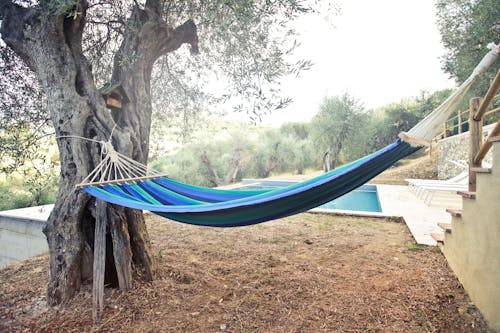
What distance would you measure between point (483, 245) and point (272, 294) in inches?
53.4

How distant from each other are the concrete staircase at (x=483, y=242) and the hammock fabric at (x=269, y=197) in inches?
19.6

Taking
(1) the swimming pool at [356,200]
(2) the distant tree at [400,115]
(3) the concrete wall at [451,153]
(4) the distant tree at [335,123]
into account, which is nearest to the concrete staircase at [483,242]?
(1) the swimming pool at [356,200]

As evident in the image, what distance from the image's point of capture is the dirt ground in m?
1.68

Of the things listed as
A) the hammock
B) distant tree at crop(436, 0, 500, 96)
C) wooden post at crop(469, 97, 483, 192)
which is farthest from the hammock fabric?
distant tree at crop(436, 0, 500, 96)

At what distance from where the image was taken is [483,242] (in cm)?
166

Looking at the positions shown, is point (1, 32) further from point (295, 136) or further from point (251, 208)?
point (295, 136)

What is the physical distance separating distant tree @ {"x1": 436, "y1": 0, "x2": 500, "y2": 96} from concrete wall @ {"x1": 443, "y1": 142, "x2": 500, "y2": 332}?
5975 millimetres

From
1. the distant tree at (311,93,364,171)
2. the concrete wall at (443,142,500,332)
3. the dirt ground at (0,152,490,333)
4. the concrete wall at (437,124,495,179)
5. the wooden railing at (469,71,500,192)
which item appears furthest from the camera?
the distant tree at (311,93,364,171)

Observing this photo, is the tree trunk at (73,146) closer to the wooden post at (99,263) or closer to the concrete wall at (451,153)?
the wooden post at (99,263)

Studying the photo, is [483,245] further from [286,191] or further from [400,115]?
[400,115]

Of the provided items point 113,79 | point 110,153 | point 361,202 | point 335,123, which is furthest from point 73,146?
point 335,123

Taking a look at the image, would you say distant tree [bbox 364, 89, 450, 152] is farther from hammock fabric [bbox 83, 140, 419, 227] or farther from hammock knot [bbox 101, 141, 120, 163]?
hammock knot [bbox 101, 141, 120, 163]

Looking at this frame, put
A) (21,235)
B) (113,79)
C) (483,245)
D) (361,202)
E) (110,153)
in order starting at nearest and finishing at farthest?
(483,245) < (110,153) < (113,79) < (21,235) < (361,202)

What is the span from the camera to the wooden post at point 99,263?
1775 mm
